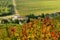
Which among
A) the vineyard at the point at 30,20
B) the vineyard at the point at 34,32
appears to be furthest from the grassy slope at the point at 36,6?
the vineyard at the point at 34,32

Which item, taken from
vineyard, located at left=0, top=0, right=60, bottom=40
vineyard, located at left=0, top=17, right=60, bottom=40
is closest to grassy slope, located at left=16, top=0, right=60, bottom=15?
vineyard, located at left=0, top=0, right=60, bottom=40

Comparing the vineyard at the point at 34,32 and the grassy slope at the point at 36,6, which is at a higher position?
the grassy slope at the point at 36,6

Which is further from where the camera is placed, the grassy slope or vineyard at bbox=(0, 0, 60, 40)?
the grassy slope

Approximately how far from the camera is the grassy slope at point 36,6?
5004 mm

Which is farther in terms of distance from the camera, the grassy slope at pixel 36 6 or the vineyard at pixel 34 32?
the grassy slope at pixel 36 6

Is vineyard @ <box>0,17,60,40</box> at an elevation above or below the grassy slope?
below

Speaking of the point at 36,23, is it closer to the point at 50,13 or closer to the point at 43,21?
the point at 43,21

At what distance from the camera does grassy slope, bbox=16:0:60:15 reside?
5004mm

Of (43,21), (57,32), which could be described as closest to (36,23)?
(43,21)

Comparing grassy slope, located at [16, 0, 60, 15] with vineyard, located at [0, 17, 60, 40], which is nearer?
vineyard, located at [0, 17, 60, 40]

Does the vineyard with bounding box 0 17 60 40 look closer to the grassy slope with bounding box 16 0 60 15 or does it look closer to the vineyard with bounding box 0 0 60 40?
the vineyard with bounding box 0 0 60 40

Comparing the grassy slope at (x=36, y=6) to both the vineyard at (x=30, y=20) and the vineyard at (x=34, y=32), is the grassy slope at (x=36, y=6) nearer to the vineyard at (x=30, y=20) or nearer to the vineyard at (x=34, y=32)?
the vineyard at (x=30, y=20)

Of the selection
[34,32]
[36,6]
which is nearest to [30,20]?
[36,6]

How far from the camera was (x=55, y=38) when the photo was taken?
3.78 metres
